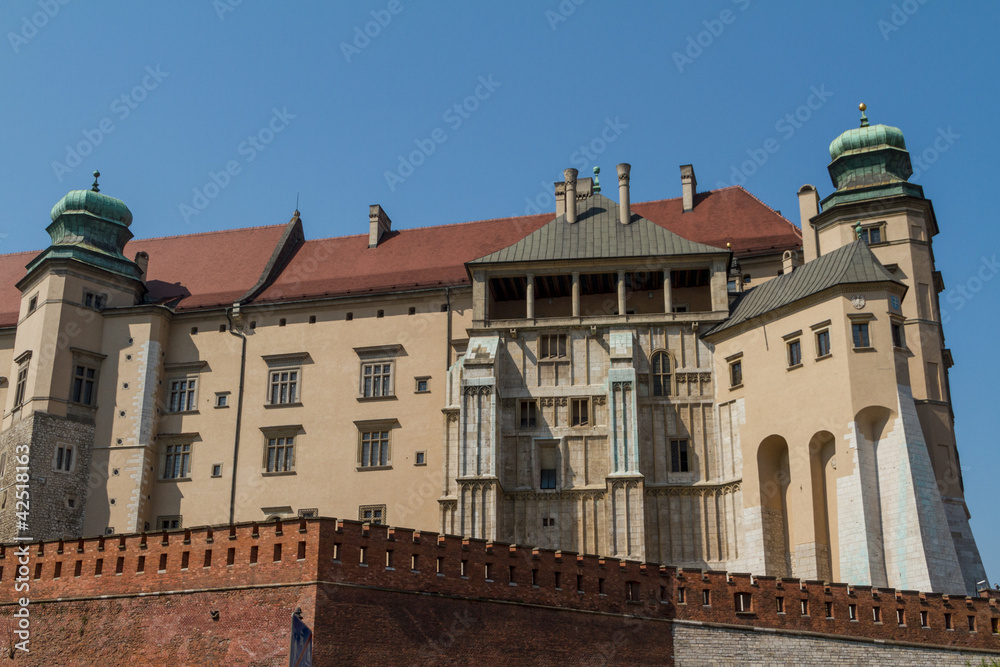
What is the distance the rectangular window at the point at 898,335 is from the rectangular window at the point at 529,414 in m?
12.6

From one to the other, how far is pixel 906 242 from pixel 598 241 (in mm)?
11312

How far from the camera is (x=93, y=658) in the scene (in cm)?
3073

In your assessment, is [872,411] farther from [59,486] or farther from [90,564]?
[59,486]

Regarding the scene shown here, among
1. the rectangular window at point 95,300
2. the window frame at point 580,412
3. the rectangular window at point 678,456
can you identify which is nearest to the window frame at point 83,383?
the rectangular window at point 95,300

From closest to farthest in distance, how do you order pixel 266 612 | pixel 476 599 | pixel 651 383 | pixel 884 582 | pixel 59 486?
pixel 266 612 < pixel 476 599 < pixel 884 582 < pixel 651 383 < pixel 59 486

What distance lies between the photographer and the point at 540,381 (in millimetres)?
45250

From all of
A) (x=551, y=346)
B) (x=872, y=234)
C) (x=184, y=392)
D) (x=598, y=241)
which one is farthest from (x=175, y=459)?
(x=872, y=234)

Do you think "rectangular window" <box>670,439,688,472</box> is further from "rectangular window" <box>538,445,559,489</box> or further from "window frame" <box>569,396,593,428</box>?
"rectangular window" <box>538,445,559,489</box>

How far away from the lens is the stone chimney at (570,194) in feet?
160

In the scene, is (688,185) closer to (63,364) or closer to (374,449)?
(374,449)

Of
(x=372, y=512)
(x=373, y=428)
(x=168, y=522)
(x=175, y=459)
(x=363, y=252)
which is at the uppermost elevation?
(x=363, y=252)

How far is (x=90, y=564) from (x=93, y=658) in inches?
98.2

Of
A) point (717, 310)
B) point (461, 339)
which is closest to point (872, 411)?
point (717, 310)

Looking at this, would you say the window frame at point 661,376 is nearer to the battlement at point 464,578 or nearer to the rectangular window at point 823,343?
the rectangular window at point 823,343
